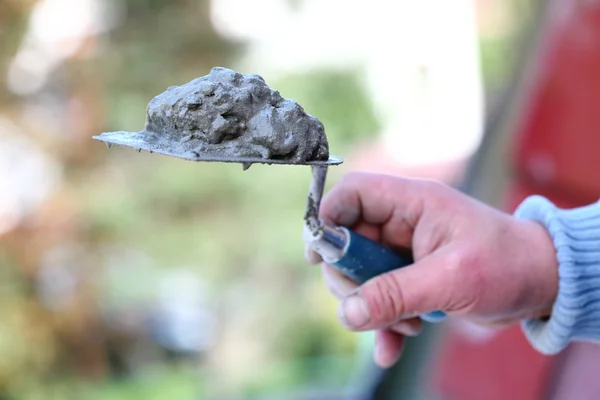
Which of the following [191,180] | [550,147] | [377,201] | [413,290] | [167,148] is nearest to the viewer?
[167,148]

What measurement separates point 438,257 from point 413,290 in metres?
0.06

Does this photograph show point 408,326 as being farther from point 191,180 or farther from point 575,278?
point 191,180

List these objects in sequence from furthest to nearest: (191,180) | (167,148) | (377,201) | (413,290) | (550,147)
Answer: (191,180)
(550,147)
(377,201)
(413,290)
(167,148)

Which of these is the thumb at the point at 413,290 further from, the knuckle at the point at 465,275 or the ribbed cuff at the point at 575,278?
the ribbed cuff at the point at 575,278

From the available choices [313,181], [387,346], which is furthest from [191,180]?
[313,181]

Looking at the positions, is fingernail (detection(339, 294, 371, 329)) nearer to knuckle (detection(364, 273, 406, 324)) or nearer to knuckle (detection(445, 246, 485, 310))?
knuckle (detection(364, 273, 406, 324))

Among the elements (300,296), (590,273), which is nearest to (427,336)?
(590,273)

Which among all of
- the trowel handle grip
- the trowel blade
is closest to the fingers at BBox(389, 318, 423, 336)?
the trowel handle grip

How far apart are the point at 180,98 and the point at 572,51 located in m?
1.10

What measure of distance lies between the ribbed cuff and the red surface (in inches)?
20.1

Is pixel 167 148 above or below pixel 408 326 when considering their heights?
above

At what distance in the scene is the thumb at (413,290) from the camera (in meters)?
0.78

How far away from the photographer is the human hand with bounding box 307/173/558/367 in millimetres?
786

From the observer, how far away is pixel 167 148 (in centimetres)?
63
